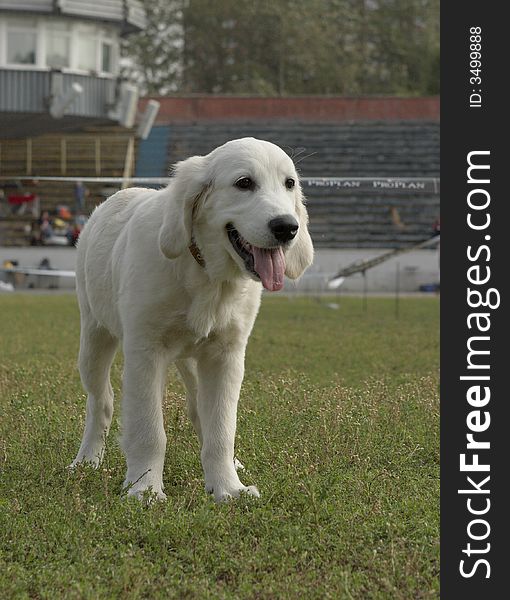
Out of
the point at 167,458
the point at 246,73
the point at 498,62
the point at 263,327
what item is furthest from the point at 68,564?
the point at 246,73

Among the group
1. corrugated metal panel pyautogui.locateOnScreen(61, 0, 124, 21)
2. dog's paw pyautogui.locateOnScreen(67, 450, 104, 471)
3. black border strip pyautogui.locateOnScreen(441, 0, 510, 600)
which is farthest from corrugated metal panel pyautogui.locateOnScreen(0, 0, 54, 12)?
black border strip pyautogui.locateOnScreen(441, 0, 510, 600)

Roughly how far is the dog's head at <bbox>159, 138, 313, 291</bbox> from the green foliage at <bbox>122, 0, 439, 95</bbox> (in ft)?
194

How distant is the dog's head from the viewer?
5656 millimetres

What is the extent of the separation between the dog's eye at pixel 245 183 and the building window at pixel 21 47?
4022 centimetres

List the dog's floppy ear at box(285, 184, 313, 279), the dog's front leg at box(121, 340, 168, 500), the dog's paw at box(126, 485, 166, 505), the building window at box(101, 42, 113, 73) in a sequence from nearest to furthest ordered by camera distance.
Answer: the dog's paw at box(126, 485, 166, 505)
the dog's front leg at box(121, 340, 168, 500)
the dog's floppy ear at box(285, 184, 313, 279)
the building window at box(101, 42, 113, 73)

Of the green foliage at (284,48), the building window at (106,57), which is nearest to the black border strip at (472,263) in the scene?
the building window at (106,57)

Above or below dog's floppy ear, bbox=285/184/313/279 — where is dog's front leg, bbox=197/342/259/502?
below

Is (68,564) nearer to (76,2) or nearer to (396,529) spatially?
(396,529)

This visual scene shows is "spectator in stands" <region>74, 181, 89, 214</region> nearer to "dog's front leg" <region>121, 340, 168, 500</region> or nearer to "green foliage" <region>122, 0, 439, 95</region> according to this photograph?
"green foliage" <region>122, 0, 439, 95</region>

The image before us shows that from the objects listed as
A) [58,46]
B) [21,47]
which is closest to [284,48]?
[58,46]

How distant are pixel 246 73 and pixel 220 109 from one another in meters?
20.5

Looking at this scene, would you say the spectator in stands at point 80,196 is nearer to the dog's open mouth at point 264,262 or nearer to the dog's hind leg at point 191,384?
the dog's hind leg at point 191,384

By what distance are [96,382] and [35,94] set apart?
37.5 m

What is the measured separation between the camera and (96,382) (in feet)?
23.7
